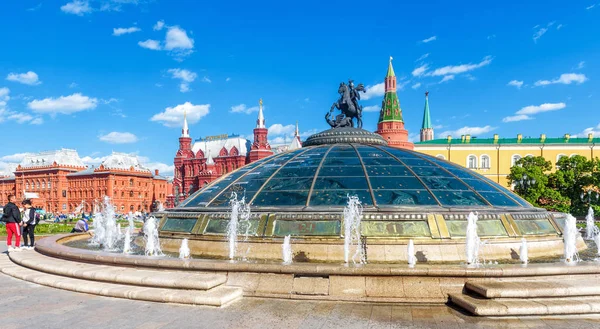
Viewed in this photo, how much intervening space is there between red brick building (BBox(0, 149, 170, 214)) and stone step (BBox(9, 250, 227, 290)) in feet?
264

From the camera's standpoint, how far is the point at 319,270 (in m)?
6.25

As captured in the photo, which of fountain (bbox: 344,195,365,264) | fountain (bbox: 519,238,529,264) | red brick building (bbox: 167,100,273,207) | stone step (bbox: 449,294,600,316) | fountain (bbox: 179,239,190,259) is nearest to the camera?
stone step (bbox: 449,294,600,316)

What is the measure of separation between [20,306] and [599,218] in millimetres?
39219

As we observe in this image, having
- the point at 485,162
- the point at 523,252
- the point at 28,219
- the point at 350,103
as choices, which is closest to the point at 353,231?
the point at 523,252

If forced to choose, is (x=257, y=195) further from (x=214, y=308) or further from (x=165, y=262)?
(x=214, y=308)

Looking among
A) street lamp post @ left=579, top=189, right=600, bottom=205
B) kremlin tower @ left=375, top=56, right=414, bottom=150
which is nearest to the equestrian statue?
street lamp post @ left=579, top=189, right=600, bottom=205

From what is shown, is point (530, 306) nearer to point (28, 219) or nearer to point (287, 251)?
point (287, 251)

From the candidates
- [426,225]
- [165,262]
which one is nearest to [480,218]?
[426,225]

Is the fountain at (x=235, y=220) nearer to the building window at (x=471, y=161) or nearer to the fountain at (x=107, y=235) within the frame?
the fountain at (x=107, y=235)

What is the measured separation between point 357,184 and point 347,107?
443 cm

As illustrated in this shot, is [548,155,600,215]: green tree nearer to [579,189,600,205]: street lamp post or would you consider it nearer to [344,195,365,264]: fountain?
[579,189,600,205]: street lamp post

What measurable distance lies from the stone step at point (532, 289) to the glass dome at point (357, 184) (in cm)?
233

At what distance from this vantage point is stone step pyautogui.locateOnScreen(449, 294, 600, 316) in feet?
17.5

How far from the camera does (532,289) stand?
571 cm
